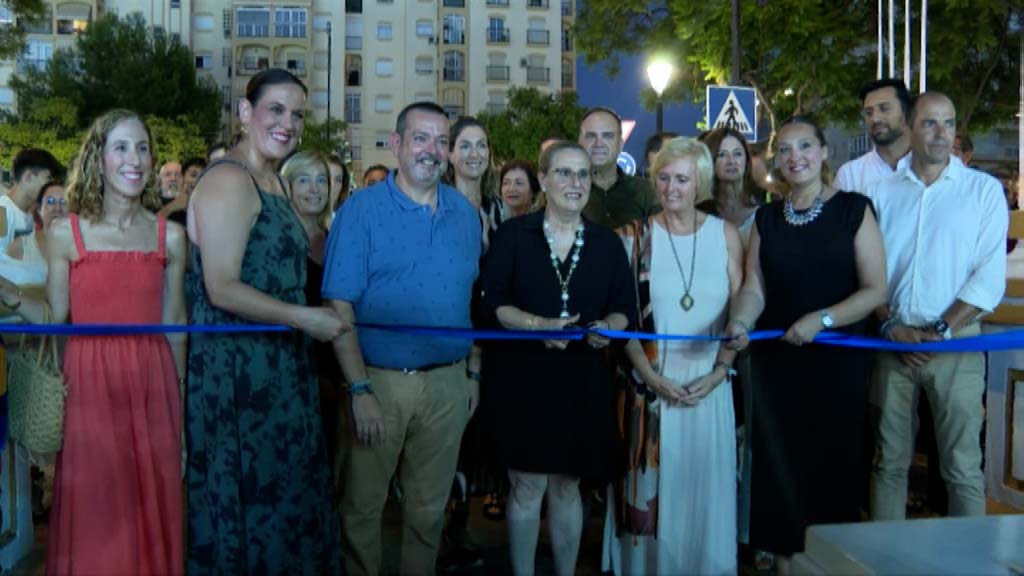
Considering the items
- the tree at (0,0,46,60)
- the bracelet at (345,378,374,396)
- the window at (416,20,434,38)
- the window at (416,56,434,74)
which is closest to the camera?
the bracelet at (345,378,374,396)

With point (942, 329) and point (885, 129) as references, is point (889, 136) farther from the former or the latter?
point (942, 329)

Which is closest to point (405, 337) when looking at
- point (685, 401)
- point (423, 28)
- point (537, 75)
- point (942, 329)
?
point (685, 401)

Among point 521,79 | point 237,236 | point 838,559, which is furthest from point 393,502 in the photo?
point 521,79

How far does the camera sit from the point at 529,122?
54688mm

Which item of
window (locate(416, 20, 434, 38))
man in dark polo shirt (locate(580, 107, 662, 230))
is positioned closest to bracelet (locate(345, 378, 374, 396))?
man in dark polo shirt (locate(580, 107, 662, 230))

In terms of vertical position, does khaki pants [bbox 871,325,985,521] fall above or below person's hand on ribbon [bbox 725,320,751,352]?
below

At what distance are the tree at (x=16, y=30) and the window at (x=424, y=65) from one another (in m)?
56.0

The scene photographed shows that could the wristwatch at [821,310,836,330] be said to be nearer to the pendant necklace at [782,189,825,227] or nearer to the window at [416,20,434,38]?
the pendant necklace at [782,189,825,227]

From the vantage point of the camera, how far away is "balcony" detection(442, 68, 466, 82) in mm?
71438

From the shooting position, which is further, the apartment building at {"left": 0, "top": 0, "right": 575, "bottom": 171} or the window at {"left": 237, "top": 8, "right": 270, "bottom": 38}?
the apartment building at {"left": 0, "top": 0, "right": 575, "bottom": 171}

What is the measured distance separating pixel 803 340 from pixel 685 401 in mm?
619

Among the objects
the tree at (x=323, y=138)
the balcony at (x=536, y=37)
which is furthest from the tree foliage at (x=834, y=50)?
the balcony at (x=536, y=37)

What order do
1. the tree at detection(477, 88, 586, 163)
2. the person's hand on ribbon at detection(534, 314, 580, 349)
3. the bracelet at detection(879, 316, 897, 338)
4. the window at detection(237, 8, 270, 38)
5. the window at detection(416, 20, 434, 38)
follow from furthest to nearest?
the window at detection(416, 20, 434, 38) → the window at detection(237, 8, 270, 38) → the tree at detection(477, 88, 586, 163) → the bracelet at detection(879, 316, 897, 338) → the person's hand on ribbon at detection(534, 314, 580, 349)

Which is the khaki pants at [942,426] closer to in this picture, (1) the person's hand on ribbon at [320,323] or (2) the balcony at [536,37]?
(1) the person's hand on ribbon at [320,323]
